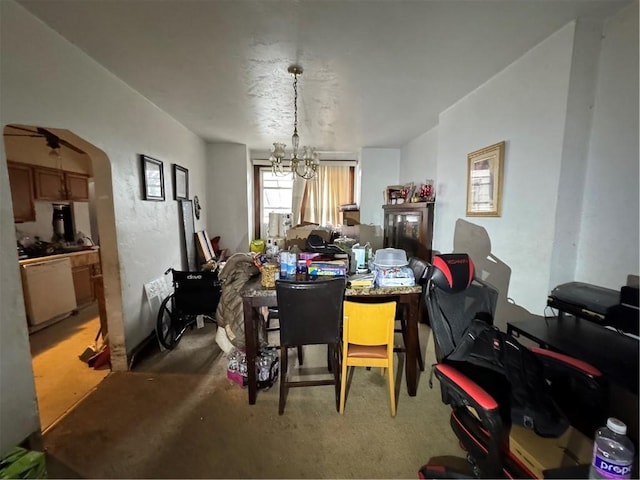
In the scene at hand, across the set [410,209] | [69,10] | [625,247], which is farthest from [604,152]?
[69,10]

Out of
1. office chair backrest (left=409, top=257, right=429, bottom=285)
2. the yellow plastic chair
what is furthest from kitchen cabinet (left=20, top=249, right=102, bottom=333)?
office chair backrest (left=409, top=257, right=429, bottom=285)

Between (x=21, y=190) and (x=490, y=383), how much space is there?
16.8 feet

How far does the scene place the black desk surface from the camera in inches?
48.7

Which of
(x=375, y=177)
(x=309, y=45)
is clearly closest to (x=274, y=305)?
(x=309, y=45)

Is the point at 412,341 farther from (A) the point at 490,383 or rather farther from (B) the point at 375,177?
(B) the point at 375,177

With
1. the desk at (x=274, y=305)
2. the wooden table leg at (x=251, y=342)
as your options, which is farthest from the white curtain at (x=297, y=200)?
the wooden table leg at (x=251, y=342)

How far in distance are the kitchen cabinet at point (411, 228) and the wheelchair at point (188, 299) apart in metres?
2.45

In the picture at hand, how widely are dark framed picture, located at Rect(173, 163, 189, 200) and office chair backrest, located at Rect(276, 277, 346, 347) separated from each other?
2.46 meters

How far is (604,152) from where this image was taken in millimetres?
1585

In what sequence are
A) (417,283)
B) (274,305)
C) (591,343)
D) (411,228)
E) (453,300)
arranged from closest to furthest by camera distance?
(591,343)
(453,300)
(274,305)
(417,283)
(411,228)

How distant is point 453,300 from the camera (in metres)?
1.57

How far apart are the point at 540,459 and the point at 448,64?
7.96 feet

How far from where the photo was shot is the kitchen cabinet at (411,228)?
3.21 meters

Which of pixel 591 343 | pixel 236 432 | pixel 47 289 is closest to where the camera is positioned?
pixel 591 343
